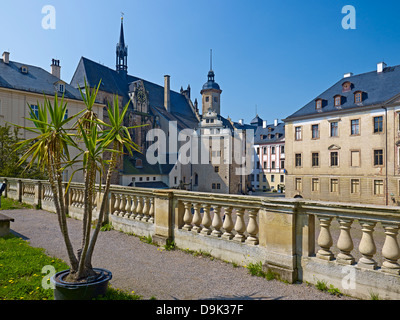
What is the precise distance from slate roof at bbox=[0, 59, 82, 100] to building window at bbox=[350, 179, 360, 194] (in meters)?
30.0

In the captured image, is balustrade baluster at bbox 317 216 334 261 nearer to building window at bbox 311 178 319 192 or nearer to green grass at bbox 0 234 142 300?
green grass at bbox 0 234 142 300

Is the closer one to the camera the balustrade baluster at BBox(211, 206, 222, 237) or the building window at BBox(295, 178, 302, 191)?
the balustrade baluster at BBox(211, 206, 222, 237)

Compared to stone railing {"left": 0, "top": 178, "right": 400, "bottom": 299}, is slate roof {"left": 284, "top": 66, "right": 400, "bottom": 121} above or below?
above

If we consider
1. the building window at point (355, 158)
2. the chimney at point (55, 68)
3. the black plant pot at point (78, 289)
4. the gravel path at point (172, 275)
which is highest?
the chimney at point (55, 68)

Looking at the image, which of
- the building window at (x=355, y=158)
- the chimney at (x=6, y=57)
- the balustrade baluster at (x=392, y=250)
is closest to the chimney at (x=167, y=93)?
the chimney at (x=6, y=57)

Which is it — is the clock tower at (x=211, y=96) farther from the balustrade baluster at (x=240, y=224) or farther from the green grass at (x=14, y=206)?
the balustrade baluster at (x=240, y=224)

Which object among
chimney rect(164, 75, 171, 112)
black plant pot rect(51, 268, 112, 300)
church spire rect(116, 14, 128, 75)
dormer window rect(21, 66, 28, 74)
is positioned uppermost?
church spire rect(116, 14, 128, 75)

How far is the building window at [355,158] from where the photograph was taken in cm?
2829

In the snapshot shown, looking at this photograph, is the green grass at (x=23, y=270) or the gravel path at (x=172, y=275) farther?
the gravel path at (x=172, y=275)

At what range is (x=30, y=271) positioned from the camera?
459 cm

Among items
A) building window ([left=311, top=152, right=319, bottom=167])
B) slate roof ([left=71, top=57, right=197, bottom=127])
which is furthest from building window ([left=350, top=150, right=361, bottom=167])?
slate roof ([left=71, top=57, right=197, bottom=127])

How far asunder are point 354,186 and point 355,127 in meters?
5.96

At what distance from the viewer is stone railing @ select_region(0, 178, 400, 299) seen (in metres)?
3.62
